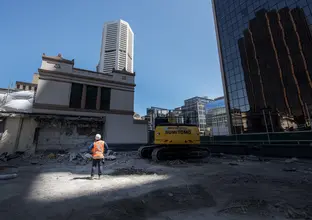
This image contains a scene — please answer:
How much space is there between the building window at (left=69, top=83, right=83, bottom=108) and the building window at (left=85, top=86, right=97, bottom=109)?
88cm

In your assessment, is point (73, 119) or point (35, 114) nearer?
point (35, 114)

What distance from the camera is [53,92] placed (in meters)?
16.8

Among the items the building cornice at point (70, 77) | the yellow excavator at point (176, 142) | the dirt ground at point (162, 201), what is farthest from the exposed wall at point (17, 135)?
the yellow excavator at point (176, 142)

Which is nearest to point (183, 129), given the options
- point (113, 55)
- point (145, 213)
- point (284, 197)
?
point (284, 197)

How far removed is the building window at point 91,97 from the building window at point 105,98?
946 millimetres

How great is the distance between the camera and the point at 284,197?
3791 mm

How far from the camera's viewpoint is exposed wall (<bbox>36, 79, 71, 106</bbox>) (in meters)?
16.3

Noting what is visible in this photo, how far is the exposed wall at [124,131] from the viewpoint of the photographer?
18598mm

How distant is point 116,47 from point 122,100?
2760cm

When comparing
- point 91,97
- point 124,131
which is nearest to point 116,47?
point 91,97

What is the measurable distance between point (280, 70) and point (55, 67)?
30854 mm

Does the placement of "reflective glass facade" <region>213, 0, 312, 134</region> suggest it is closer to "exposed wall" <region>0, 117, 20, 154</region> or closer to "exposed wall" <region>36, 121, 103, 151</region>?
"exposed wall" <region>36, 121, 103, 151</region>

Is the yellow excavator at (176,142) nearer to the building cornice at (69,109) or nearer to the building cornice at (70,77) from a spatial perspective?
the building cornice at (69,109)

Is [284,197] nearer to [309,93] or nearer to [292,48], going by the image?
[309,93]
